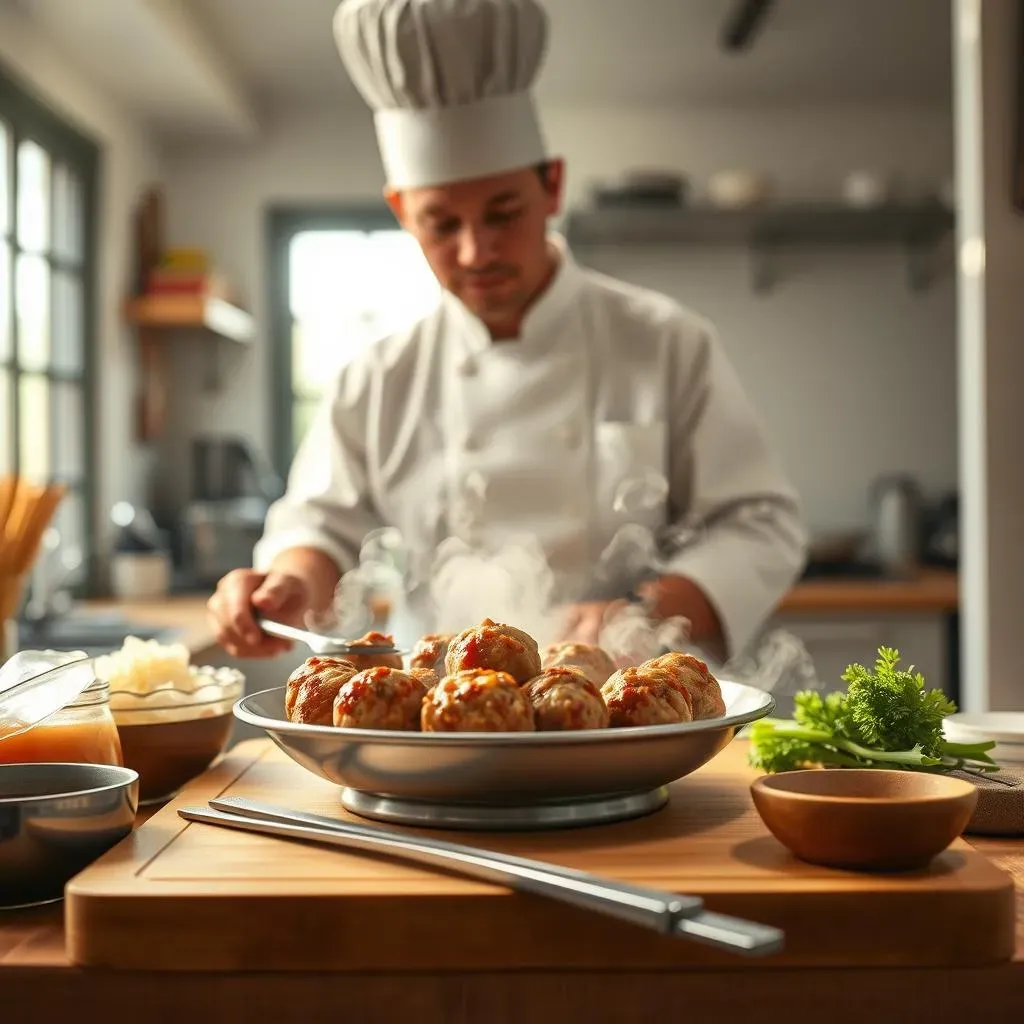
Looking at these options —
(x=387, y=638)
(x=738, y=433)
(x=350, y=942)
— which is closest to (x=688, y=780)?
(x=387, y=638)

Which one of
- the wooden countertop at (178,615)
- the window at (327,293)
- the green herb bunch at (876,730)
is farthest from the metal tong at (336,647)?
the window at (327,293)

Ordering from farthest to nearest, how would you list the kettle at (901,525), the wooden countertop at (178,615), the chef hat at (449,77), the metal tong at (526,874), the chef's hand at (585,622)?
the kettle at (901,525)
the wooden countertop at (178,615)
the chef hat at (449,77)
the chef's hand at (585,622)
the metal tong at (526,874)

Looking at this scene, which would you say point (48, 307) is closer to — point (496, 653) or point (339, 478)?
point (339, 478)

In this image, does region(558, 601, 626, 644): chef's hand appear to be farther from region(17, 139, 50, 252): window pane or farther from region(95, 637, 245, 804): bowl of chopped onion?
region(17, 139, 50, 252): window pane

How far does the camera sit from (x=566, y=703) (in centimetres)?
80

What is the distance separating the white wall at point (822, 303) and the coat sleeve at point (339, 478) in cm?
242

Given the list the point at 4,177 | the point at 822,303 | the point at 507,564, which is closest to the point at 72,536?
the point at 4,177

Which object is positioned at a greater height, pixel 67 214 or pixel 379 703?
pixel 67 214

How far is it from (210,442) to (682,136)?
195 centimetres

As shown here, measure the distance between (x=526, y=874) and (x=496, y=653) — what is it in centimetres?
24

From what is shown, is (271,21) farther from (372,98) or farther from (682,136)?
(372,98)

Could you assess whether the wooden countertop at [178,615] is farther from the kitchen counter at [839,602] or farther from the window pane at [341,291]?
the window pane at [341,291]

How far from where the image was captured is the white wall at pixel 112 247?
11.9 ft

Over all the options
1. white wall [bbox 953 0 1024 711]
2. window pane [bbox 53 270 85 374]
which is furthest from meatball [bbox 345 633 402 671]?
window pane [bbox 53 270 85 374]
